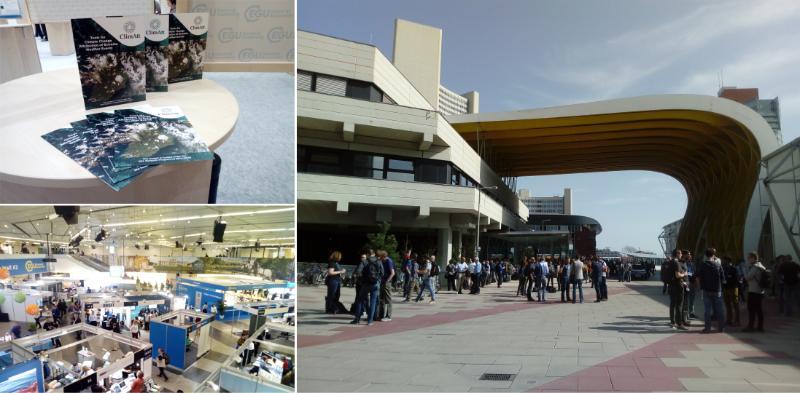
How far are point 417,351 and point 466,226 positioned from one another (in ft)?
71.7

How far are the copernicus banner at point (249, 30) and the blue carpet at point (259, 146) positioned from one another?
52cm

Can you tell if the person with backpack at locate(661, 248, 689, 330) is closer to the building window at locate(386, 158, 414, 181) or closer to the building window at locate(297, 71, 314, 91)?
the building window at locate(386, 158, 414, 181)

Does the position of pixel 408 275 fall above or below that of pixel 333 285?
below

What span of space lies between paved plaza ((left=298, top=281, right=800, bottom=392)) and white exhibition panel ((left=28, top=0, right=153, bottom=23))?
14.5 feet

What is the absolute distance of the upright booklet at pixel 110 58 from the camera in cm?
446

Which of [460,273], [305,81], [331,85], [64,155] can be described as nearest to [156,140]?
[64,155]

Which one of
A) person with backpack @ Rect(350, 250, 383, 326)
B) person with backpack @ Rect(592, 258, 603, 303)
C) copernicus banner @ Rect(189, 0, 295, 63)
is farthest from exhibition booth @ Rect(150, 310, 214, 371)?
person with backpack @ Rect(592, 258, 603, 303)

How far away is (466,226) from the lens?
1117 inches

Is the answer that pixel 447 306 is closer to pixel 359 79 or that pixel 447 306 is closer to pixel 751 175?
pixel 359 79

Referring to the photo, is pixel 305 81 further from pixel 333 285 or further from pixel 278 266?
pixel 278 266

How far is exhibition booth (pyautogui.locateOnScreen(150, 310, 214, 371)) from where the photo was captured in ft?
12.7

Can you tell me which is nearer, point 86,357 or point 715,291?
point 86,357

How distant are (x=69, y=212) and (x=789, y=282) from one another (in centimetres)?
1430

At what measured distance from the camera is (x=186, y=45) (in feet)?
18.3
